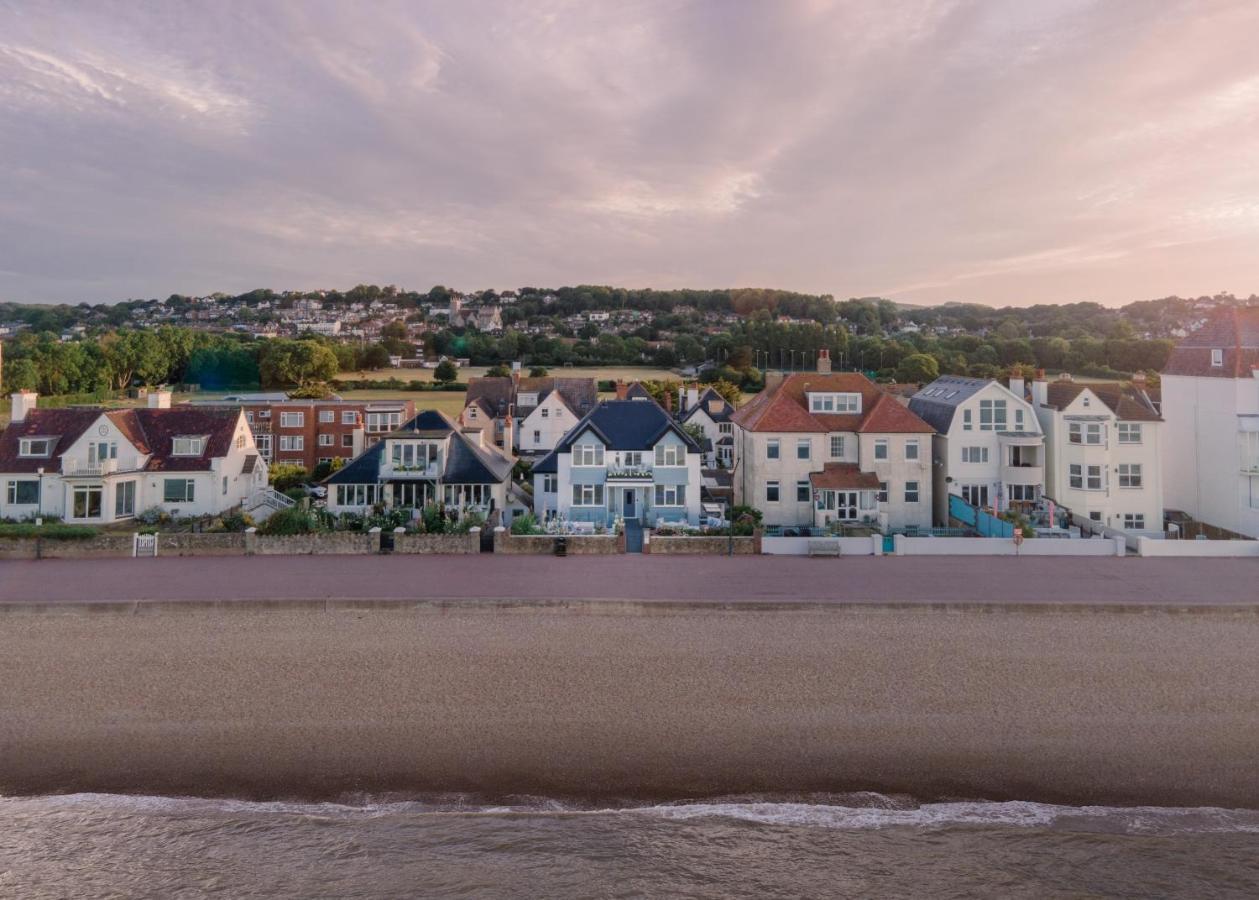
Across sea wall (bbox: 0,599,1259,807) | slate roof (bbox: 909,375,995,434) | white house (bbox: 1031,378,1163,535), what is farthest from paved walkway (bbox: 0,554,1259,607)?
slate roof (bbox: 909,375,995,434)

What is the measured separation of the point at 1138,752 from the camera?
1365cm

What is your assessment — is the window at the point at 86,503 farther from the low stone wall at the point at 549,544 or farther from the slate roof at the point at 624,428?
the slate roof at the point at 624,428

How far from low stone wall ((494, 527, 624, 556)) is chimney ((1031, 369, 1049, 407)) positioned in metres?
20.1

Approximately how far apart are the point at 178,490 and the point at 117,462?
2.41 m

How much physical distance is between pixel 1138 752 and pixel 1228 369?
2523cm

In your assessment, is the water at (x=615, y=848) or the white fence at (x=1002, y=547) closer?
the water at (x=615, y=848)

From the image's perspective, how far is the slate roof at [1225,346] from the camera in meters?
31.1

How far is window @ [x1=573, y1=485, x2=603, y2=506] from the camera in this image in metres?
30.9

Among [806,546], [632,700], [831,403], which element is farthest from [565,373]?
[632,700]

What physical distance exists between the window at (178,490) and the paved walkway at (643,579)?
6596mm

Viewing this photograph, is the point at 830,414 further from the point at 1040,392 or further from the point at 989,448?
the point at 1040,392

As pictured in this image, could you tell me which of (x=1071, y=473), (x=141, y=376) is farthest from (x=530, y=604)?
→ (x=141, y=376)

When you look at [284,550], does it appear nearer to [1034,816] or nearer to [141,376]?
[1034,816]

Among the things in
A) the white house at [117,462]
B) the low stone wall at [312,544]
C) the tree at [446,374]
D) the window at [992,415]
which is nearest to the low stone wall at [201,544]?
the low stone wall at [312,544]
